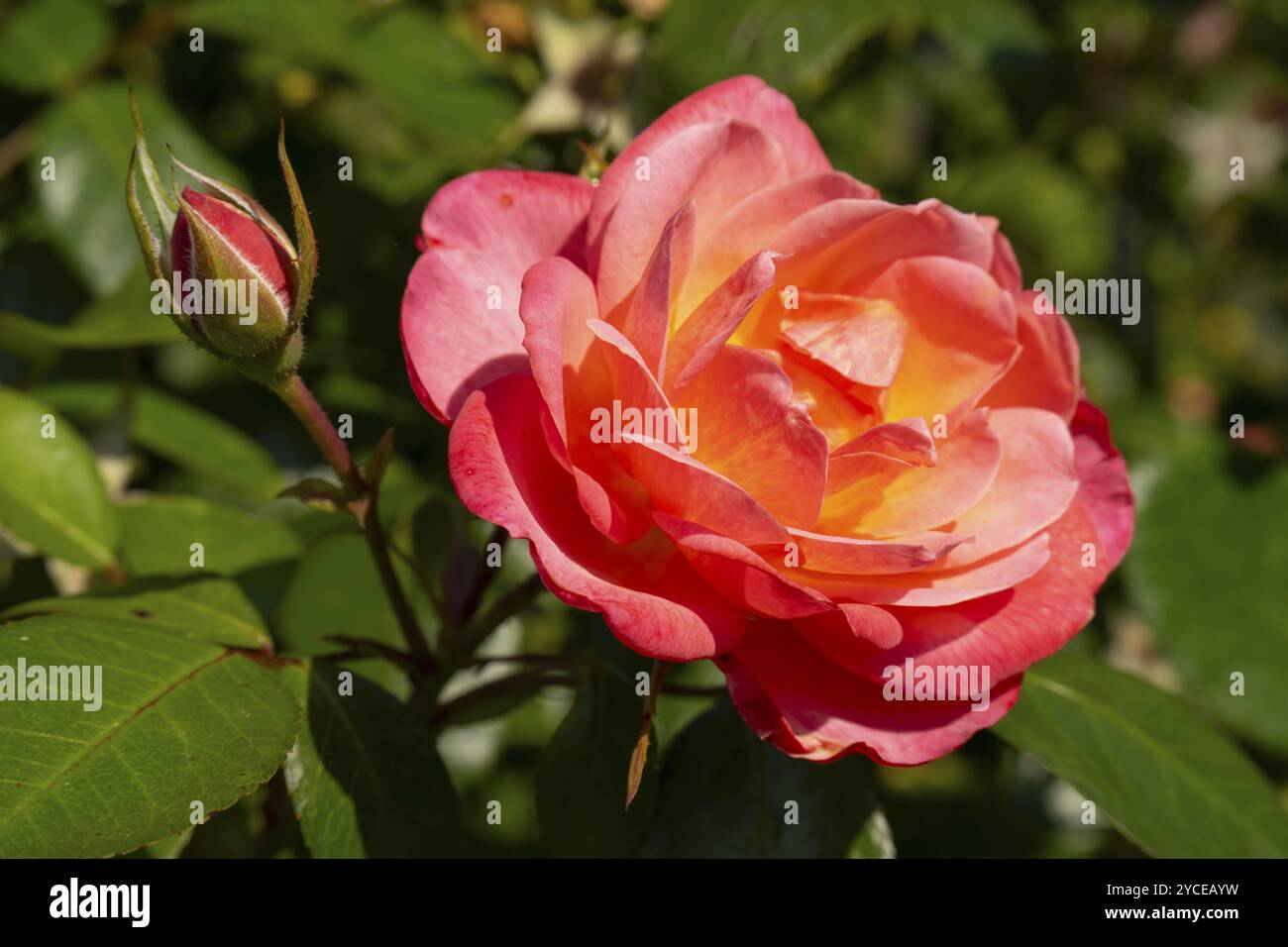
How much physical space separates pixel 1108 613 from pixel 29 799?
2115 mm

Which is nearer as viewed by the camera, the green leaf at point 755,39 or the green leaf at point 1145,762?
the green leaf at point 1145,762

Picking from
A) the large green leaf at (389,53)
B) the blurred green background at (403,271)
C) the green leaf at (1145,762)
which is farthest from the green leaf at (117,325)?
the green leaf at (1145,762)

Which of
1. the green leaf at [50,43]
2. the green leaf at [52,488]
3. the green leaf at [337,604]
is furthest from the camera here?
the green leaf at [50,43]

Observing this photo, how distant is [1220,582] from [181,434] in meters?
1.54

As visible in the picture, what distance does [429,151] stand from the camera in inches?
75.7

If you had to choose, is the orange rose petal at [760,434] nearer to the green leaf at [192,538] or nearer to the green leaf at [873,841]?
the green leaf at [873,841]

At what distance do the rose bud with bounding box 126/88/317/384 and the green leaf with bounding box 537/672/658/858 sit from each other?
16.7 inches

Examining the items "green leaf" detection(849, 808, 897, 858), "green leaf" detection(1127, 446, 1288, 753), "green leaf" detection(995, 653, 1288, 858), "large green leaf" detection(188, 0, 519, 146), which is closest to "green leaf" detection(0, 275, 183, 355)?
"large green leaf" detection(188, 0, 519, 146)

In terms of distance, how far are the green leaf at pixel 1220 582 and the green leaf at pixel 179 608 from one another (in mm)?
1277

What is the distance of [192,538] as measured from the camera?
1423 millimetres

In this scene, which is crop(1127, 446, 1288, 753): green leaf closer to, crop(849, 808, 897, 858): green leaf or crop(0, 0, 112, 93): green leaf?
crop(849, 808, 897, 858): green leaf

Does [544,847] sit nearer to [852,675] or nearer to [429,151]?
[852,675]

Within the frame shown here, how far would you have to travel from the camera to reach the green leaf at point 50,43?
1.79 metres

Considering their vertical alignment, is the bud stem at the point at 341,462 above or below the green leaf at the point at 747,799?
above
